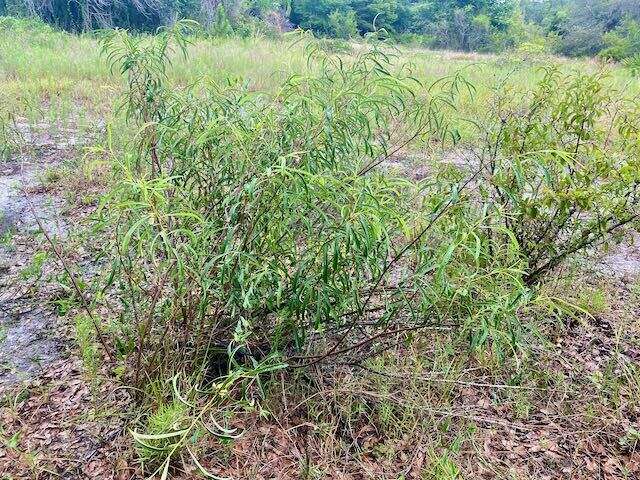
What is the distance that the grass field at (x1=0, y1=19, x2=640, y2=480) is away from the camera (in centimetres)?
170

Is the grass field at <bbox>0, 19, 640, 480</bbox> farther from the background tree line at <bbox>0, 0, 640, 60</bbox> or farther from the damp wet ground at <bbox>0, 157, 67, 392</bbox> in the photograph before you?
the background tree line at <bbox>0, 0, 640, 60</bbox>

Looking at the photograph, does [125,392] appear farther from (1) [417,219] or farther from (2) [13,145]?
(2) [13,145]

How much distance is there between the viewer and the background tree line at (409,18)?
536 inches

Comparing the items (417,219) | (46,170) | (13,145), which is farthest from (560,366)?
(13,145)

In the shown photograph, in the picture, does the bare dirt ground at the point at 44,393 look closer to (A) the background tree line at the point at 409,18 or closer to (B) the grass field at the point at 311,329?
(B) the grass field at the point at 311,329

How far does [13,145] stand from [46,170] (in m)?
0.63

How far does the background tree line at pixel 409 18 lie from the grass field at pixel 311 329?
30.8 feet

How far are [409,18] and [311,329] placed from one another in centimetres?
2865

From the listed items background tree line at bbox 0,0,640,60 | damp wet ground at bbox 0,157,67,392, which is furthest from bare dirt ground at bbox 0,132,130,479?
background tree line at bbox 0,0,640,60

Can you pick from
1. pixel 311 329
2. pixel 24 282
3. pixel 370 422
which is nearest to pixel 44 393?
pixel 24 282

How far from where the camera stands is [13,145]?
4316 millimetres

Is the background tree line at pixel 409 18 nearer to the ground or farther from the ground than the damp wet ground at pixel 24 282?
farther from the ground

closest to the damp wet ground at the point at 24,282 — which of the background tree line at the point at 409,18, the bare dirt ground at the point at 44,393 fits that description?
the bare dirt ground at the point at 44,393

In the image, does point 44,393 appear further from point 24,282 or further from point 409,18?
point 409,18
